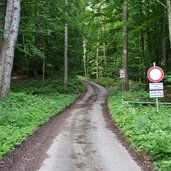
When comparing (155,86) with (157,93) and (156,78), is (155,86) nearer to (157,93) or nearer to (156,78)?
(157,93)

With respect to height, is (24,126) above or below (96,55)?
below

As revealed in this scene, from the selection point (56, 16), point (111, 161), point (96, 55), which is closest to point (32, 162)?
point (111, 161)

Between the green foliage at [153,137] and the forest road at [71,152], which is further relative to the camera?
the green foliage at [153,137]

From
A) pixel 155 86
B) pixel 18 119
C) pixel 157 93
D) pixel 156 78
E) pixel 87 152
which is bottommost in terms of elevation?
pixel 87 152

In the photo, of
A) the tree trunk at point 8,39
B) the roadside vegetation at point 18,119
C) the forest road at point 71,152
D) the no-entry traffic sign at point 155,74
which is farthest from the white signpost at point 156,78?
the tree trunk at point 8,39

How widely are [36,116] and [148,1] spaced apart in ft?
66.3

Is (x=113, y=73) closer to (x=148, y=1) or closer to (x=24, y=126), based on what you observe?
(x=148, y=1)

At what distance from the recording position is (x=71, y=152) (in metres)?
9.24

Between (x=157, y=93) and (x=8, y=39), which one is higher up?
(x=8, y=39)

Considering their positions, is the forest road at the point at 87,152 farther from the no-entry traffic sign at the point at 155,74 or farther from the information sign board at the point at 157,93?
the no-entry traffic sign at the point at 155,74

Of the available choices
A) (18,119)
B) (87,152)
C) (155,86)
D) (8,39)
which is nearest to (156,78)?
(155,86)

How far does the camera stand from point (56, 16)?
27.8 meters

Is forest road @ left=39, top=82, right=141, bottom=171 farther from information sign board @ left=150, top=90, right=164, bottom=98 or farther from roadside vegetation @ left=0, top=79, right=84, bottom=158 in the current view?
information sign board @ left=150, top=90, right=164, bottom=98

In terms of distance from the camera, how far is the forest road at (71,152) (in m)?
7.87
